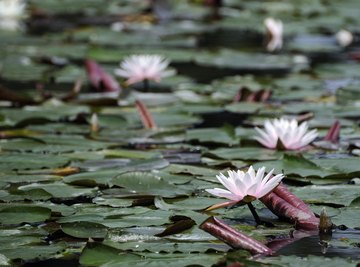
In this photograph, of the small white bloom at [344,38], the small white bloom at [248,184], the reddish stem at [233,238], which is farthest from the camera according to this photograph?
the small white bloom at [344,38]

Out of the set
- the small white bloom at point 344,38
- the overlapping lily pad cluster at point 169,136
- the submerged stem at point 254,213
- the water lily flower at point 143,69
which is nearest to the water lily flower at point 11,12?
the overlapping lily pad cluster at point 169,136

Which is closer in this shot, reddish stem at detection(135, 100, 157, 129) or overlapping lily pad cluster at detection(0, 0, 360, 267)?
overlapping lily pad cluster at detection(0, 0, 360, 267)

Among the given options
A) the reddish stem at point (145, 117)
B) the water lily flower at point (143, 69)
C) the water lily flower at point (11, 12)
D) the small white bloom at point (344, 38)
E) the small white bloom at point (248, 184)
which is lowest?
the small white bloom at point (248, 184)

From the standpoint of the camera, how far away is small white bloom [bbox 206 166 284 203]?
2.26 meters

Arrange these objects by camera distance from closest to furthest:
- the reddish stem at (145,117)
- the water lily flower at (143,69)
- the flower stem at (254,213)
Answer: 1. the flower stem at (254,213)
2. the reddish stem at (145,117)
3. the water lily flower at (143,69)

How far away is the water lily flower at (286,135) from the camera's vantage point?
311cm

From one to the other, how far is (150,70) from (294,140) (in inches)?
49.7

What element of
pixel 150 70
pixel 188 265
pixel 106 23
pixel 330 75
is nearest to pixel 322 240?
pixel 188 265

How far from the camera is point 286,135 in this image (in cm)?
315

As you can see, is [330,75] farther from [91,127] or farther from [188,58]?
[91,127]

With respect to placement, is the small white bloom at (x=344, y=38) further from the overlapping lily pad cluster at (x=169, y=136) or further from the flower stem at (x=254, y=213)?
the flower stem at (x=254, y=213)

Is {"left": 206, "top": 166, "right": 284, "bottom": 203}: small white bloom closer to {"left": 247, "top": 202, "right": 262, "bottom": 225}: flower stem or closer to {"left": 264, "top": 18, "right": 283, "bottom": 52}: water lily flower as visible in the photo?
{"left": 247, "top": 202, "right": 262, "bottom": 225}: flower stem

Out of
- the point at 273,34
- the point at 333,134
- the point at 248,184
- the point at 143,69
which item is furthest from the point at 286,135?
the point at 273,34

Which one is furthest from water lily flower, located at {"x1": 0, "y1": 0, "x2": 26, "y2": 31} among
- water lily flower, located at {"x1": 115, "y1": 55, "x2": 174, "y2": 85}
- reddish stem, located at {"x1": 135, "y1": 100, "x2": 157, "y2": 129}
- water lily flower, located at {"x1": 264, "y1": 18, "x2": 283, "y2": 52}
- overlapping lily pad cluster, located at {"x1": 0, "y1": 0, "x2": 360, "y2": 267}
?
reddish stem, located at {"x1": 135, "y1": 100, "x2": 157, "y2": 129}
